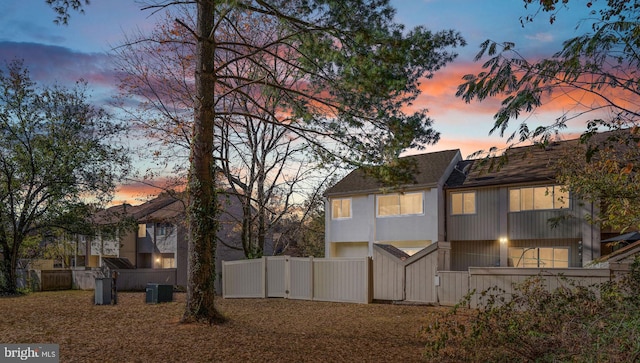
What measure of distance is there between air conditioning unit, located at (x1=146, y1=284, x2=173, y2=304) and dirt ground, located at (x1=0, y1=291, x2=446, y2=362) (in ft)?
5.82

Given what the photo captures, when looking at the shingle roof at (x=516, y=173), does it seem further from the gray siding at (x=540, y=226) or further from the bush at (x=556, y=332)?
the bush at (x=556, y=332)

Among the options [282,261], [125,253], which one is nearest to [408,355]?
[282,261]

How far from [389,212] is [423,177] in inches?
119

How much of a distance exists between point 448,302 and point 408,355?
7.89m

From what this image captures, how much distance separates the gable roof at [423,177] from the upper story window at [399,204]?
0.95 meters

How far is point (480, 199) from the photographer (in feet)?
92.2

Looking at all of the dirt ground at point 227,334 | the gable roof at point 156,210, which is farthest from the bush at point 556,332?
the gable roof at point 156,210

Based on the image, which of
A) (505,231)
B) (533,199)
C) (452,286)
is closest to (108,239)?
(452,286)

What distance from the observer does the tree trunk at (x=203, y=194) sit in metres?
12.4

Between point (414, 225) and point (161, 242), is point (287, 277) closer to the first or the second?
point (414, 225)

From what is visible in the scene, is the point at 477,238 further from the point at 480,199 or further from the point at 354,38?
the point at 354,38

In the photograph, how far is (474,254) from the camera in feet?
95.1

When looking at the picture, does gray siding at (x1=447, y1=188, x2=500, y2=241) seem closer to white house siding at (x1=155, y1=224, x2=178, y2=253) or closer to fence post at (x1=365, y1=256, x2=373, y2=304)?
fence post at (x1=365, y1=256, x2=373, y2=304)

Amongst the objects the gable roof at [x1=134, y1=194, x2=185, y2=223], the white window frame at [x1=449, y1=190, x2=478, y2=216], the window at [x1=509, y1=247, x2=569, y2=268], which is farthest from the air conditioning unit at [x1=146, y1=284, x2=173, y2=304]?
the gable roof at [x1=134, y1=194, x2=185, y2=223]
